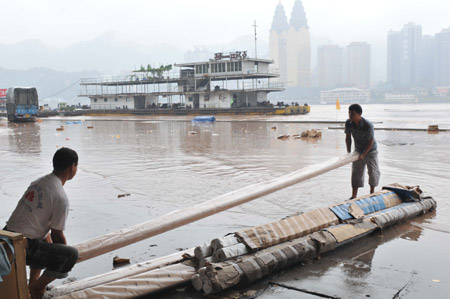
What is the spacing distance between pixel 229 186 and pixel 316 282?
469cm

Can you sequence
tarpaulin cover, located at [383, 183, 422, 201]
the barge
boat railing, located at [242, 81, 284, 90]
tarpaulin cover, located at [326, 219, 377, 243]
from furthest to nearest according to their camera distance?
boat railing, located at [242, 81, 284, 90]
the barge
tarpaulin cover, located at [383, 183, 422, 201]
tarpaulin cover, located at [326, 219, 377, 243]

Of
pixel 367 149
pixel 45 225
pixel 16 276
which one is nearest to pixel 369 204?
pixel 367 149

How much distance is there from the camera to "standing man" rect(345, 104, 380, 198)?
22.4 feet

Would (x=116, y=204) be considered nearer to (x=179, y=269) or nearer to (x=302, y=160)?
(x=179, y=269)

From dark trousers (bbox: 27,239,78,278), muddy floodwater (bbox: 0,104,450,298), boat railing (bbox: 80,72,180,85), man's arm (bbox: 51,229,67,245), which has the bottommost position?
muddy floodwater (bbox: 0,104,450,298)

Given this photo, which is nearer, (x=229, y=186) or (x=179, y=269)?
(x=179, y=269)

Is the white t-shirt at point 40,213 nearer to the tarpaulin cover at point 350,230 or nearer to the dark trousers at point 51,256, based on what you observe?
the dark trousers at point 51,256

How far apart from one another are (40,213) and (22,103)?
4293cm

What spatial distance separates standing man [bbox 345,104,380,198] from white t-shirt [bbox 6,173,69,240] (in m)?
4.82

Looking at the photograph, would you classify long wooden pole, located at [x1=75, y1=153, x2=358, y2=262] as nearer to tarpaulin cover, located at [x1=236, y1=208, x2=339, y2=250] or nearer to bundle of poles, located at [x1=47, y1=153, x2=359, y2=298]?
bundle of poles, located at [x1=47, y1=153, x2=359, y2=298]

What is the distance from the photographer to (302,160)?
39.3ft

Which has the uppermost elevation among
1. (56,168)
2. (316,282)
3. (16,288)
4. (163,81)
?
(163,81)

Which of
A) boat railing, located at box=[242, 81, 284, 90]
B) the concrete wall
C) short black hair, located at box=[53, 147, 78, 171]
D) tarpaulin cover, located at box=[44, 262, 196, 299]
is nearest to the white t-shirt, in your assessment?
short black hair, located at box=[53, 147, 78, 171]

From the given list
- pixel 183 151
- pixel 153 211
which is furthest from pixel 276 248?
pixel 183 151
